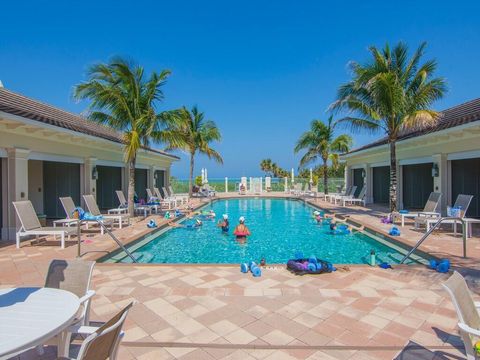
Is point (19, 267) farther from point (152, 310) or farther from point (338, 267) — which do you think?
point (338, 267)

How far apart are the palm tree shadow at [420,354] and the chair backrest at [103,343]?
2679 millimetres

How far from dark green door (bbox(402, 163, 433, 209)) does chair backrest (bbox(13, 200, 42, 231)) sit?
1677cm

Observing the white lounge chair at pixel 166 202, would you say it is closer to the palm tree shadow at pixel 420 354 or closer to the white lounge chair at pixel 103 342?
the palm tree shadow at pixel 420 354

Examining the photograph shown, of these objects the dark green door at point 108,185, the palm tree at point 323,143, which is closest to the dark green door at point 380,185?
the palm tree at point 323,143

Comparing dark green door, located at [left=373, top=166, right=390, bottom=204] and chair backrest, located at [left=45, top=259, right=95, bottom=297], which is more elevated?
dark green door, located at [left=373, top=166, right=390, bottom=204]

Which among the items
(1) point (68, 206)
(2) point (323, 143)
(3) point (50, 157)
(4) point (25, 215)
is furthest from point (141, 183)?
(2) point (323, 143)

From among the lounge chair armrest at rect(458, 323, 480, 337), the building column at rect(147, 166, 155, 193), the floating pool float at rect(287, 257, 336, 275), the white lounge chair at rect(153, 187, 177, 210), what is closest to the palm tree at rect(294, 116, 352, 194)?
the white lounge chair at rect(153, 187, 177, 210)

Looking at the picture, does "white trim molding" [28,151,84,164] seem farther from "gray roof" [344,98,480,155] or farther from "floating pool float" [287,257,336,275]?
"gray roof" [344,98,480,155]

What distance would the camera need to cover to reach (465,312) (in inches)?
103

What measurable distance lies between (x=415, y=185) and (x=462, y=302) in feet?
51.0

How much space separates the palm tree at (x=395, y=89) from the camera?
1083 cm

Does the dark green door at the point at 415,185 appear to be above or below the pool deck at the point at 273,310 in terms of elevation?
above

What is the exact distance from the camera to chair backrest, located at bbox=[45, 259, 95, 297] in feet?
10.2

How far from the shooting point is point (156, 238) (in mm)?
10141
